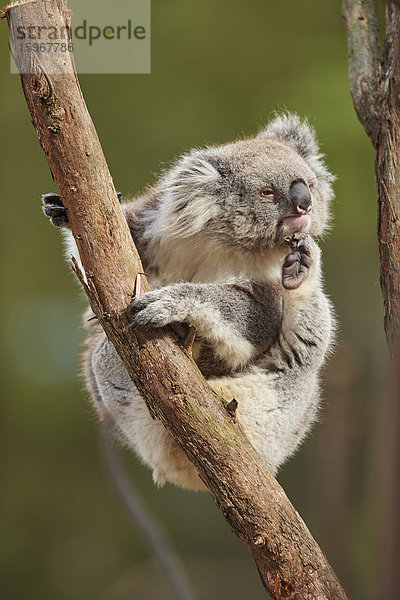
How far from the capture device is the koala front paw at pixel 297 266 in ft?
9.55

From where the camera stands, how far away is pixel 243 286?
10.6ft

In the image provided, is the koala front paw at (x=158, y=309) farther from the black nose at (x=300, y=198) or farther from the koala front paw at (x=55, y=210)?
the black nose at (x=300, y=198)

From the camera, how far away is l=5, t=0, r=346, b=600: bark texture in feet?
7.87

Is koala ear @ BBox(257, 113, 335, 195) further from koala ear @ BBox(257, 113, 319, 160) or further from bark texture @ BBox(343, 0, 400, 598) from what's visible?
bark texture @ BBox(343, 0, 400, 598)

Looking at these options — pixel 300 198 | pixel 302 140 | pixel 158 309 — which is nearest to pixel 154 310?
pixel 158 309

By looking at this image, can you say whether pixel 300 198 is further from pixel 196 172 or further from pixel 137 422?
pixel 137 422

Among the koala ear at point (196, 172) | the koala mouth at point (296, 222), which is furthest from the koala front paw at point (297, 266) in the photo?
the koala ear at point (196, 172)

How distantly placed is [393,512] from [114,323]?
159 centimetres

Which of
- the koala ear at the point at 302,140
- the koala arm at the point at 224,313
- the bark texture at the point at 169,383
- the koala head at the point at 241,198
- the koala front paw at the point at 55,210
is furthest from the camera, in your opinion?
the koala ear at the point at 302,140

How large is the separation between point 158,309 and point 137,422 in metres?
0.94

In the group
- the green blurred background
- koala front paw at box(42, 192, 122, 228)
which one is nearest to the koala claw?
koala front paw at box(42, 192, 122, 228)

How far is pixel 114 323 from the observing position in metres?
2.49

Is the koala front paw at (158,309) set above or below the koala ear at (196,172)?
below

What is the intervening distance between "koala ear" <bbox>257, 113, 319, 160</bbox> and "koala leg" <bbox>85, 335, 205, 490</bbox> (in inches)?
57.4
